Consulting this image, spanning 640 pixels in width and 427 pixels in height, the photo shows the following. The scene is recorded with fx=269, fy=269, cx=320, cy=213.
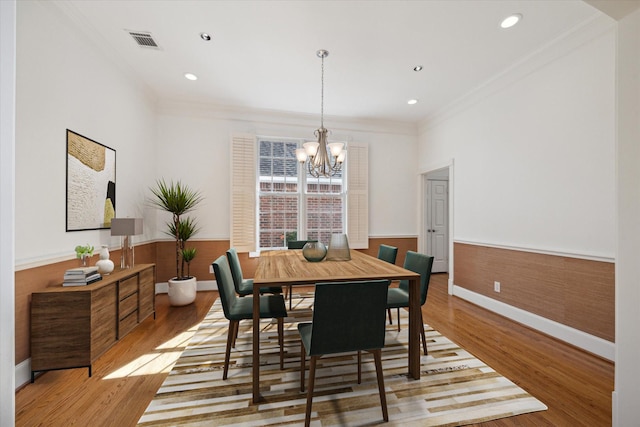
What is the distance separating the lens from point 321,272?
79.3 inches

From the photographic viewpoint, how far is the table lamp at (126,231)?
2.72 metres

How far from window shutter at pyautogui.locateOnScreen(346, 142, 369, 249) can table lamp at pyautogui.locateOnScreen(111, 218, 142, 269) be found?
10.4 feet

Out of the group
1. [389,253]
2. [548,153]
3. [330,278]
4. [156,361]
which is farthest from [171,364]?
[548,153]

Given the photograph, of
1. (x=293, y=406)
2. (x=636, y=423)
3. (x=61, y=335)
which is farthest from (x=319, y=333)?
(x=61, y=335)

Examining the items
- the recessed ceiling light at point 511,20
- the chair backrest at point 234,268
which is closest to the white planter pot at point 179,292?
the chair backrest at point 234,268

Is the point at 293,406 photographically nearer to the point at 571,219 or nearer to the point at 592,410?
the point at 592,410

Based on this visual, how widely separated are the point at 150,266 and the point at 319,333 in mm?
2383

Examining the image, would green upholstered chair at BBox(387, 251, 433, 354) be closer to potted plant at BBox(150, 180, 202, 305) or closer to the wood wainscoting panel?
the wood wainscoting panel

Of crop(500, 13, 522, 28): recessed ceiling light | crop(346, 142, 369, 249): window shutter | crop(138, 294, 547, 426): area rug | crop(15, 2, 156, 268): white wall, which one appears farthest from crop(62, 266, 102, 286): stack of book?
crop(500, 13, 522, 28): recessed ceiling light

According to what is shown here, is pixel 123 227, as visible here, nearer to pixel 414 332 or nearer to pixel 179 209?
pixel 179 209

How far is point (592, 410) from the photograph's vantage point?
1.66 meters

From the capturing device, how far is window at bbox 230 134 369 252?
4.40 meters

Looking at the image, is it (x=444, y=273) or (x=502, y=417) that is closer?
(x=502, y=417)

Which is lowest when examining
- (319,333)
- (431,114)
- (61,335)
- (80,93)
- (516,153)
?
(61,335)
